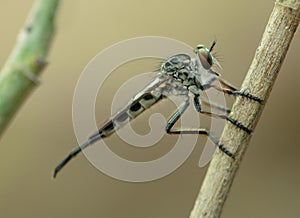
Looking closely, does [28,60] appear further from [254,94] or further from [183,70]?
[183,70]

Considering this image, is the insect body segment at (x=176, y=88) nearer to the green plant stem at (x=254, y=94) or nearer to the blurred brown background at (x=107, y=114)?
the green plant stem at (x=254, y=94)

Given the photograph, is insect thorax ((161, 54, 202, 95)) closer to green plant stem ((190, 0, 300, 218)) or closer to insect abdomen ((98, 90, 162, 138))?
insect abdomen ((98, 90, 162, 138))

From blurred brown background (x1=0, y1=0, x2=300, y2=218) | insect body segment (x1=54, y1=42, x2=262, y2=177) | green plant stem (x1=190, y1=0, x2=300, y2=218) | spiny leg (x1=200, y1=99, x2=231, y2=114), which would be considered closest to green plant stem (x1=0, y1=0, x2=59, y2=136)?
green plant stem (x1=190, y1=0, x2=300, y2=218)

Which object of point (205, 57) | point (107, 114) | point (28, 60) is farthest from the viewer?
point (107, 114)

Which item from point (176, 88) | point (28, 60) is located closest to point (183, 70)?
point (176, 88)

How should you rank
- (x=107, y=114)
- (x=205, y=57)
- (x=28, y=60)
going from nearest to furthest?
(x=28, y=60) < (x=205, y=57) < (x=107, y=114)

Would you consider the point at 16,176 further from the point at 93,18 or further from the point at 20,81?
the point at 20,81
